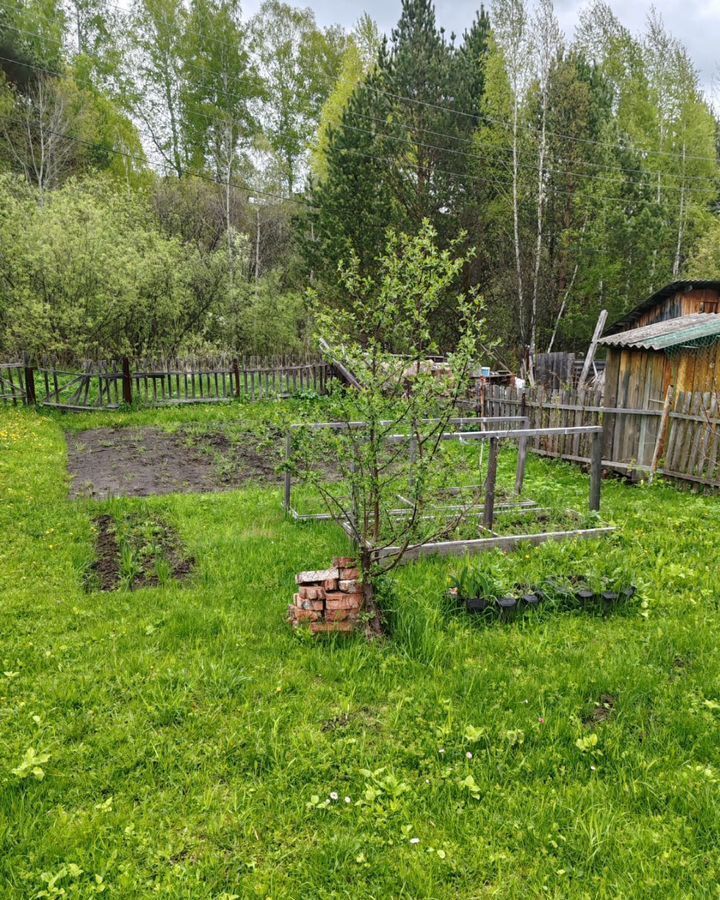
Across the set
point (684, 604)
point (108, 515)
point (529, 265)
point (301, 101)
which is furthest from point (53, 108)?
point (684, 604)

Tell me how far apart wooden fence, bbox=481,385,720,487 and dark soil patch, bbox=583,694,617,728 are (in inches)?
205

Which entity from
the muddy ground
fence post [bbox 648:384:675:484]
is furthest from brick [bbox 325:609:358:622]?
fence post [bbox 648:384:675:484]

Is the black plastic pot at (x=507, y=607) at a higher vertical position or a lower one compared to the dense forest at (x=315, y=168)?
lower

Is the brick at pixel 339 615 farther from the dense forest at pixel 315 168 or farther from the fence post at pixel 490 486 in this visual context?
the dense forest at pixel 315 168

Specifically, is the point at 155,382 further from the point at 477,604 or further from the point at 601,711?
the point at 601,711

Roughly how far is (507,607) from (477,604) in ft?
0.71

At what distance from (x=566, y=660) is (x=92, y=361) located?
41.6 ft

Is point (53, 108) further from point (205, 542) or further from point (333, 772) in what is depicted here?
point (333, 772)

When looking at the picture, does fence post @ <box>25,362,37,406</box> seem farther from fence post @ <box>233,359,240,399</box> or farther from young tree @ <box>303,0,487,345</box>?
young tree @ <box>303,0,487,345</box>

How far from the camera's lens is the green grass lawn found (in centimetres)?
231

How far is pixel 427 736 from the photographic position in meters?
3.03

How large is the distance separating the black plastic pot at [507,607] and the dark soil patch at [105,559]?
307 centimetres

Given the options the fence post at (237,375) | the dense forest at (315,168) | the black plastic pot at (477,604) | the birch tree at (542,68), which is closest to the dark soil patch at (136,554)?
the black plastic pot at (477,604)

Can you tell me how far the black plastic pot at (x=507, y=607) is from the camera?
13.9 ft
